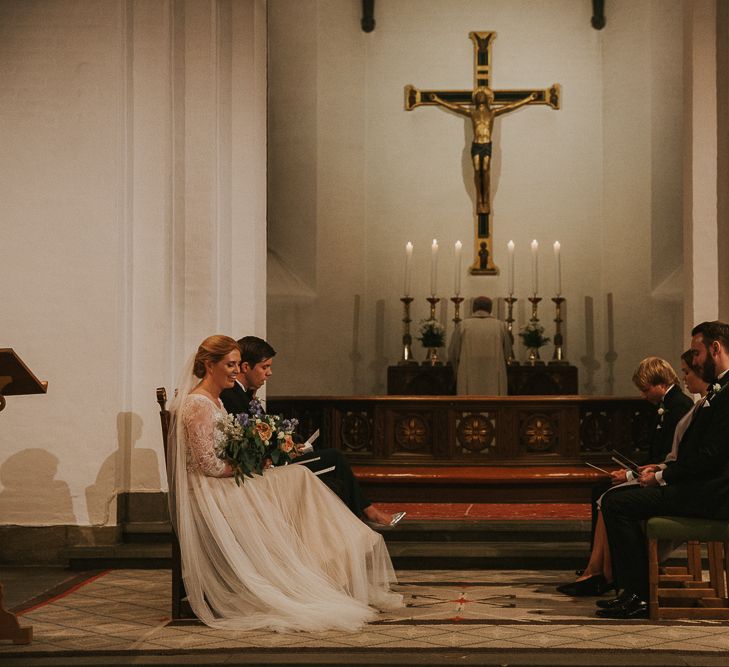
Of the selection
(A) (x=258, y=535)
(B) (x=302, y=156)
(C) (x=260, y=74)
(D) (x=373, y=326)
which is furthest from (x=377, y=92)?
(A) (x=258, y=535)

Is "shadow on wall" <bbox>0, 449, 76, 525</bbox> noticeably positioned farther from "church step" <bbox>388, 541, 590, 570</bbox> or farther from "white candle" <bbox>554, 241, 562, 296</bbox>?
"white candle" <bbox>554, 241, 562, 296</bbox>

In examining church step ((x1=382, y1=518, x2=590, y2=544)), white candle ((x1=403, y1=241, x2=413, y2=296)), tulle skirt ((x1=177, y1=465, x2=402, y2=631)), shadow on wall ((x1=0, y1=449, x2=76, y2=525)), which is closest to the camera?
tulle skirt ((x1=177, y1=465, x2=402, y2=631))

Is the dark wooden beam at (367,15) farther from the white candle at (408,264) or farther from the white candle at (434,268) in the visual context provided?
the white candle at (434,268)

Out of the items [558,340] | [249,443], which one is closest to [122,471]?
[249,443]

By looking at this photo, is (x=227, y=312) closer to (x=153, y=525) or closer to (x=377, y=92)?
(x=153, y=525)

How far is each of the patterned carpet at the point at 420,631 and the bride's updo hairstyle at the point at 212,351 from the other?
4.15 feet

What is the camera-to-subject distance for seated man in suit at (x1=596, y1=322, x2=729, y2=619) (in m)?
5.34

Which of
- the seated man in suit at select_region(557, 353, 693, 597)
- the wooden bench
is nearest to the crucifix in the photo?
the wooden bench

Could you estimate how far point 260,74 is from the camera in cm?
820

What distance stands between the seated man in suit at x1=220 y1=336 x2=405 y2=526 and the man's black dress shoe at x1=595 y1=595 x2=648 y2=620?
4.22 feet

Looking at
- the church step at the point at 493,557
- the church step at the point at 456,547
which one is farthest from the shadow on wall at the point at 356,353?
the church step at the point at 493,557

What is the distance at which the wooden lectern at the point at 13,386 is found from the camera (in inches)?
193

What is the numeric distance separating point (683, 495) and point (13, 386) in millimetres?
3307

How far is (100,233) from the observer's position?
24.6 ft
